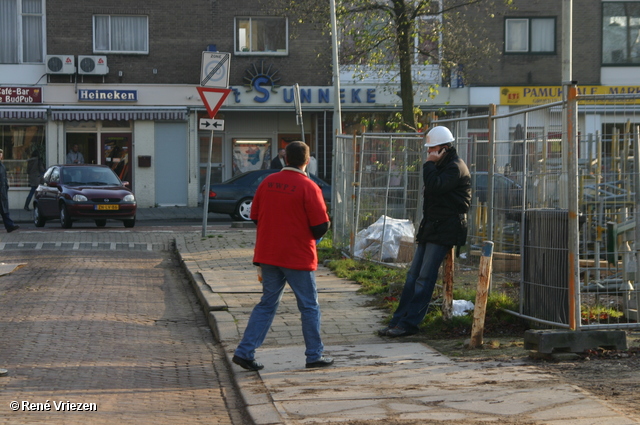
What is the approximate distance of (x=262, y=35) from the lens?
99.8 ft

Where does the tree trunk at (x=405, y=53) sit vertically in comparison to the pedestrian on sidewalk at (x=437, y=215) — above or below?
above

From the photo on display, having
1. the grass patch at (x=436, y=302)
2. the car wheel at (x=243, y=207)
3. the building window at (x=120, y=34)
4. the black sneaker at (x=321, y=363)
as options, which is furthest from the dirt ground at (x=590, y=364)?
the building window at (x=120, y=34)

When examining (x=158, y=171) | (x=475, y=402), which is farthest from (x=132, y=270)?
(x=158, y=171)

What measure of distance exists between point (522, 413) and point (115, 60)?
2655 centimetres

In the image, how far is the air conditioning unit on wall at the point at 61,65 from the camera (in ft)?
95.2

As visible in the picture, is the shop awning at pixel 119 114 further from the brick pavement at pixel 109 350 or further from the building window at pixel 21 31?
the brick pavement at pixel 109 350

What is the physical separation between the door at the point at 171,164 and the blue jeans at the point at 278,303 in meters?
23.9

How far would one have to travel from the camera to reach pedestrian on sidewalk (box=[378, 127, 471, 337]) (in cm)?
759

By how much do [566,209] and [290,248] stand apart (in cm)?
221

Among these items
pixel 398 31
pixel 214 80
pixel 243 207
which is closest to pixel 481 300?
pixel 214 80

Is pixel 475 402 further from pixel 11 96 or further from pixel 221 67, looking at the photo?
pixel 11 96

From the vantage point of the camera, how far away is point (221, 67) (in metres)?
16.6

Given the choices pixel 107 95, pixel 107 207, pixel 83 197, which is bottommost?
pixel 107 207

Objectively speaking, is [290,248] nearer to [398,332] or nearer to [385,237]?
[398,332]
